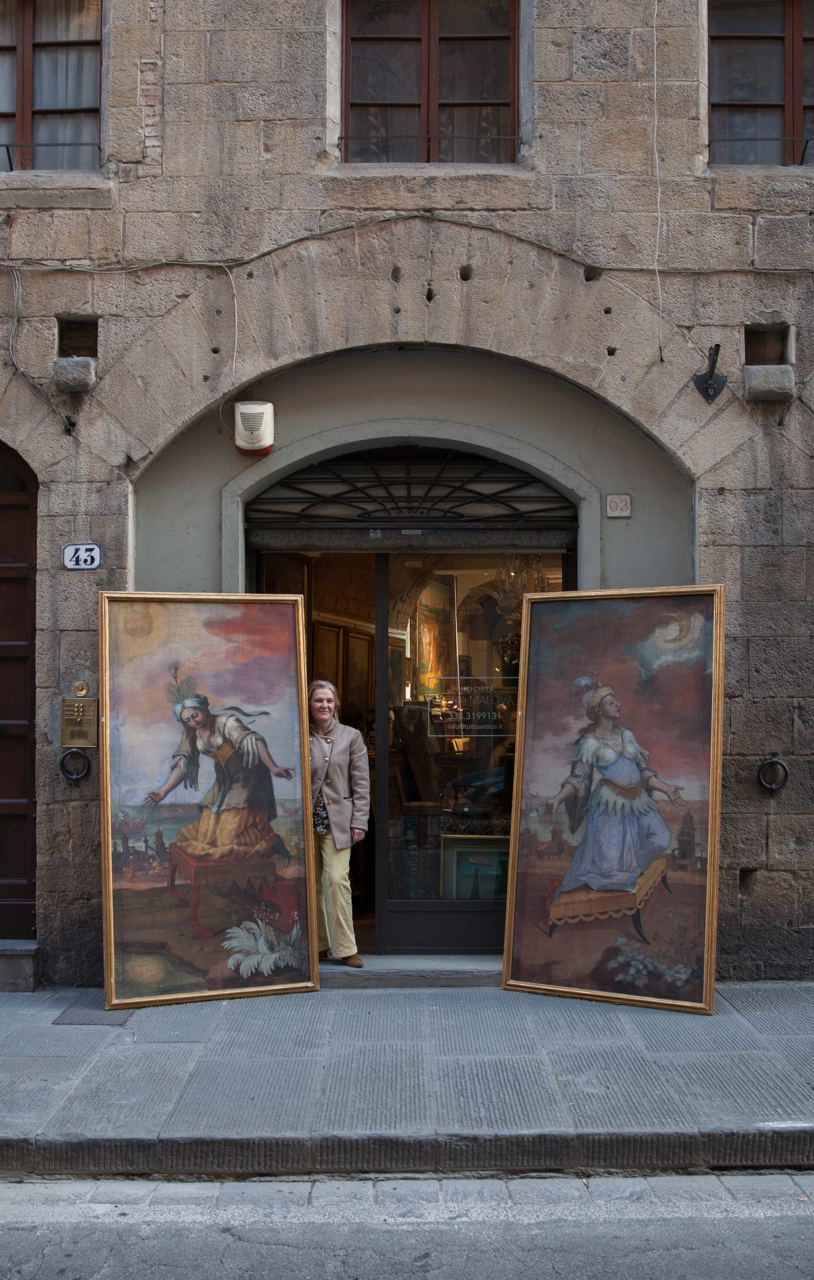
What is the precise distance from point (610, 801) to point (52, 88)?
561 centimetres

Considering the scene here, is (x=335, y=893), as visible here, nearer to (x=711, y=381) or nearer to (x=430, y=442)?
(x=430, y=442)

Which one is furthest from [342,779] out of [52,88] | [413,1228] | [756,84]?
[756,84]

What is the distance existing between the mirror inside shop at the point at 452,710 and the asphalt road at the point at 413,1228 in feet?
9.73

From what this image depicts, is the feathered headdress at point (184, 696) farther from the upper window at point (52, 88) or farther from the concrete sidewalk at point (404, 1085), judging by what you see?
the upper window at point (52, 88)

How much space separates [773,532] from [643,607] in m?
1.05

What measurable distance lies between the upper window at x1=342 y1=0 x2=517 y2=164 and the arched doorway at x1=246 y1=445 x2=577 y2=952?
1.91 m

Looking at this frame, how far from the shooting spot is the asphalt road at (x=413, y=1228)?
4023mm

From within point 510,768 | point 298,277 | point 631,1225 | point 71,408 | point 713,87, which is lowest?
point 631,1225

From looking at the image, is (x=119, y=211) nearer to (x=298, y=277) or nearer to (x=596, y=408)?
(x=298, y=277)

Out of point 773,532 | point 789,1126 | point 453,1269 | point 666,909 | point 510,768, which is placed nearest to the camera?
point 453,1269

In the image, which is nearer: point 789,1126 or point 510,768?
point 789,1126

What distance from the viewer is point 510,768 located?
25.0ft

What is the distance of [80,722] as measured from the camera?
7.07m

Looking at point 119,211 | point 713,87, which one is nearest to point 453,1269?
point 119,211
